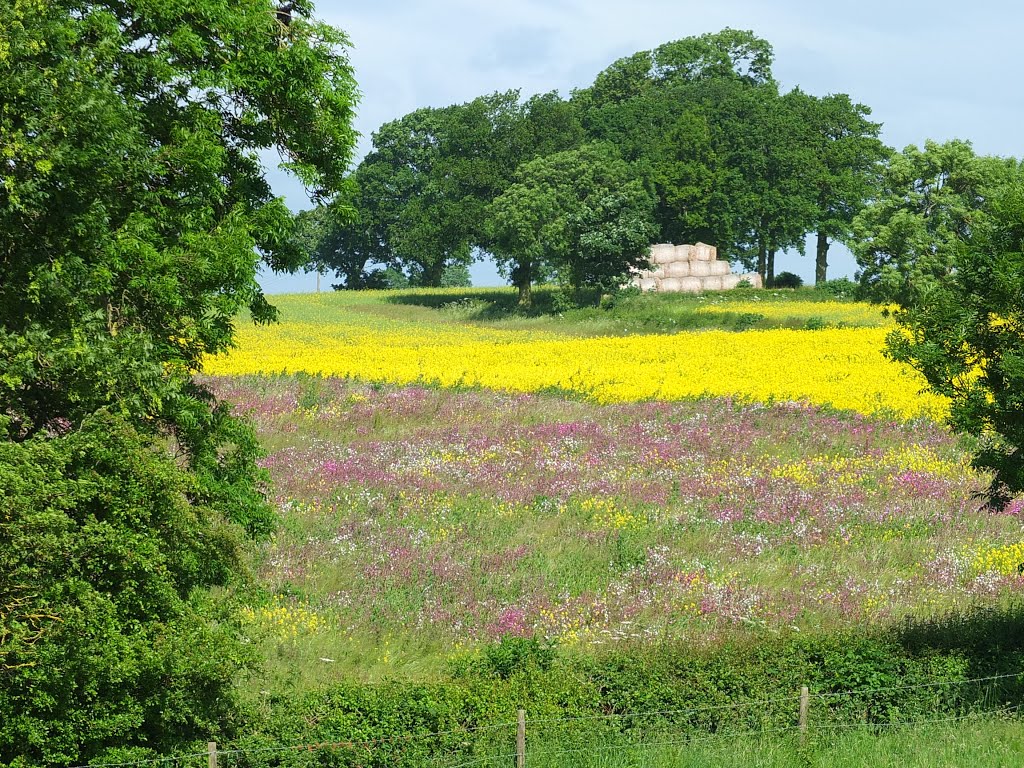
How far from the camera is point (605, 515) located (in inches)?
943

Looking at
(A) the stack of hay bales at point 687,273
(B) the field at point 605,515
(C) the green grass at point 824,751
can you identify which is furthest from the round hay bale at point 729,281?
(C) the green grass at point 824,751

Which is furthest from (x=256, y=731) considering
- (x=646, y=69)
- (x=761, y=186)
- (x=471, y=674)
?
(x=646, y=69)

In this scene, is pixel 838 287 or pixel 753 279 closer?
pixel 838 287

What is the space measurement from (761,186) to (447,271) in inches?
3199

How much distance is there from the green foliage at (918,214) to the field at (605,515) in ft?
69.8

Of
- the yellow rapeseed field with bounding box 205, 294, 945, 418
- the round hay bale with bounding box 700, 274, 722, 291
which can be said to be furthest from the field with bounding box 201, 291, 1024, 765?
the round hay bale with bounding box 700, 274, 722, 291

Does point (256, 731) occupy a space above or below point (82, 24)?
below

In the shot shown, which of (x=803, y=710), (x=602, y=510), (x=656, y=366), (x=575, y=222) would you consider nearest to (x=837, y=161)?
(x=575, y=222)

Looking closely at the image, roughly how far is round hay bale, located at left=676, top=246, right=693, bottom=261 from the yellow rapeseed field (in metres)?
32.4

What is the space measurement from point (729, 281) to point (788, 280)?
759 centimetres

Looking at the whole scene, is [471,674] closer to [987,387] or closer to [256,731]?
[256,731]

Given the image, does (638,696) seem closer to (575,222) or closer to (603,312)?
(603,312)

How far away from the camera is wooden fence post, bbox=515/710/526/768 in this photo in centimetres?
1245

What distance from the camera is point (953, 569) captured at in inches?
828
